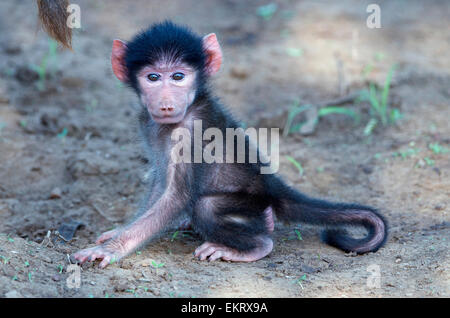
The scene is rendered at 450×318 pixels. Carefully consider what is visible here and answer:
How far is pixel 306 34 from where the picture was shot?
8375mm

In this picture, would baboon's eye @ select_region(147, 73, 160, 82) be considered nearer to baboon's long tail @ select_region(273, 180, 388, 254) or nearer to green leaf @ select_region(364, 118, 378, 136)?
baboon's long tail @ select_region(273, 180, 388, 254)

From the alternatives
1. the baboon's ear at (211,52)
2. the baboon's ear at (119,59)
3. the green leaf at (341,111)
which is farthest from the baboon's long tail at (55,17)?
the green leaf at (341,111)

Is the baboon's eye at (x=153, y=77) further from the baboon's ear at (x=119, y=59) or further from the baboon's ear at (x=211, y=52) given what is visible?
the baboon's ear at (x=211, y=52)

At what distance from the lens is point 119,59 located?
453cm

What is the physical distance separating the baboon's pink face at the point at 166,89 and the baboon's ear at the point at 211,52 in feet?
0.89

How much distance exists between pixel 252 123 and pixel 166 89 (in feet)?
7.85

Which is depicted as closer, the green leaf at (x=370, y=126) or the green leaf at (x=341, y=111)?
the green leaf at (x=341, y=111)

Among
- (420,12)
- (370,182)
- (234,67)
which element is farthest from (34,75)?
(420,12)

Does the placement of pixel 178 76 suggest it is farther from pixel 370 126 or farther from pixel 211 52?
pixel 370 126

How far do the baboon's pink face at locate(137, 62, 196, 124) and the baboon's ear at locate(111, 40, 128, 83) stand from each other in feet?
0.86

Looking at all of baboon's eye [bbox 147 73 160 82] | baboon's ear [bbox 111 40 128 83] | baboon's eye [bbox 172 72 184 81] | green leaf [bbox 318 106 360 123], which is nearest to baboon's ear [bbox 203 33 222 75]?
baboon's eye [bbox 172 72 184 81]

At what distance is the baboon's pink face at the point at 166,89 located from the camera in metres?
4.18
